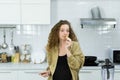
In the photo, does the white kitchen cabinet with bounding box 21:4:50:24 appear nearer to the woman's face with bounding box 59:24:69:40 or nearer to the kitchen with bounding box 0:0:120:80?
the kitchen with bounding box 0:0:120:80

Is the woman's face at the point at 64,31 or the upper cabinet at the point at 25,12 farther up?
the upper cabinet at the point at 25,12

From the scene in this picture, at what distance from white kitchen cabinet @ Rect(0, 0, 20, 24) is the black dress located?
1.59 m

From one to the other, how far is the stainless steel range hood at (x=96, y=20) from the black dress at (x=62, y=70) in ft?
4.76

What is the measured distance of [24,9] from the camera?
4.12 meters

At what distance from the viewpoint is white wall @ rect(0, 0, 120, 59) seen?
450 centimetres

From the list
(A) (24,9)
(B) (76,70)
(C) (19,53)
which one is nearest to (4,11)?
(A) (24,9)

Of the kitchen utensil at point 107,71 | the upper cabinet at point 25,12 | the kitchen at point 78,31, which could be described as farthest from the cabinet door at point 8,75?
the kitchen utensil at point 107,71

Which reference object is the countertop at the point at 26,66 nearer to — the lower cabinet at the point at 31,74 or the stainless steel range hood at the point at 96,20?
the lower cabinet at the point at 31,74

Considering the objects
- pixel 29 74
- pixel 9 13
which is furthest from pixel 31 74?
pixel 9 13

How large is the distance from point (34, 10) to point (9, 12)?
1.28 ft

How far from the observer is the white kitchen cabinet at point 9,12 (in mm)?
4098

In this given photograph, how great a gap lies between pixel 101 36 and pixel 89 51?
1.09 ft

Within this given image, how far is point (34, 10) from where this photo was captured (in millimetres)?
4129

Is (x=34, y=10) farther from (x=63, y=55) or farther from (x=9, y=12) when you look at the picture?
(x=63, y=55)
